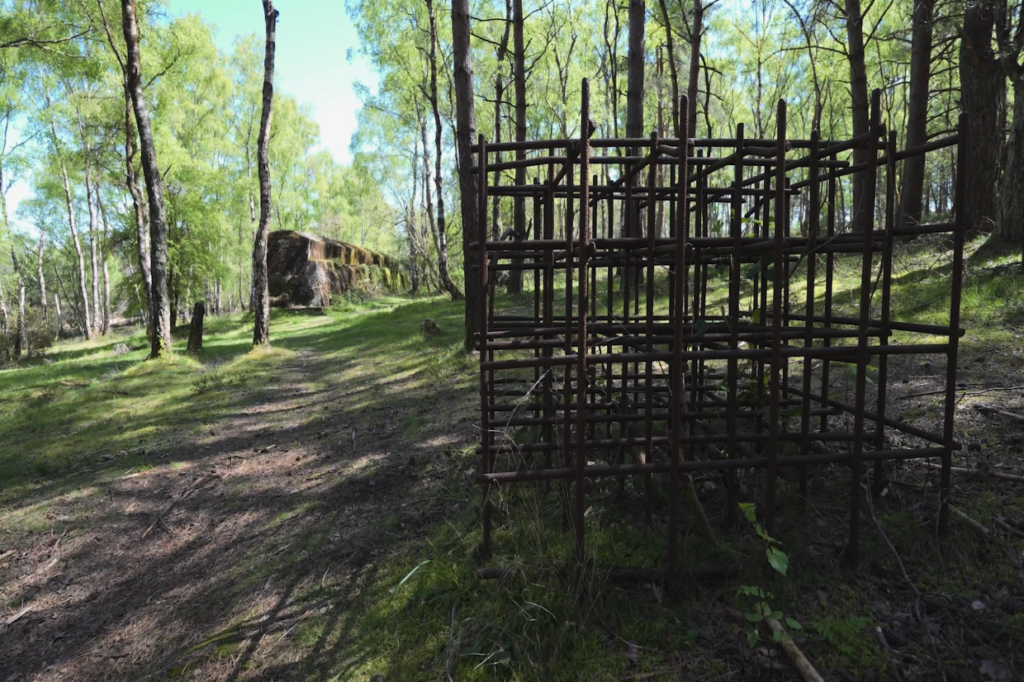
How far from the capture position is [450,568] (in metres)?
2.83

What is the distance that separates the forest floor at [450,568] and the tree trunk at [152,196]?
6187mm

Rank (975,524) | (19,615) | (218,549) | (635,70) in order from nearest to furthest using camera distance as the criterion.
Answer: (975,524)
(19,615)
(218,549)
(635,70)

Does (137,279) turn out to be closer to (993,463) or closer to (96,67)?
(96,67)

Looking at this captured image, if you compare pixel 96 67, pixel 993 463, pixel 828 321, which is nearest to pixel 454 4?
pixel 828 321

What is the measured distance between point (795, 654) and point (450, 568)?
160cm

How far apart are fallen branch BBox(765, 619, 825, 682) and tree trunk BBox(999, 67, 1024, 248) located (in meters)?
7.18

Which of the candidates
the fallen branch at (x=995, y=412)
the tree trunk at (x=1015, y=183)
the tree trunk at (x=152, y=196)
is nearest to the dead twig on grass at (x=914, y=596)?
the fallen branch at (x=995, y=412)

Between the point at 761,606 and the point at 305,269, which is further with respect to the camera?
the point at 305,269

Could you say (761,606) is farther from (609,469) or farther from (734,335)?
(734,335)

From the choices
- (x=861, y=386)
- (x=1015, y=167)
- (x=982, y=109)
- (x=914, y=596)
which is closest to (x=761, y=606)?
(x=914, y=596)

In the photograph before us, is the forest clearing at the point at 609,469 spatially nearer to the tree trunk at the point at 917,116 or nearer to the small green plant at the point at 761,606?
the small green plant at the point at 761,606

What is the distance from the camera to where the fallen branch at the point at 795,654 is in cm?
191

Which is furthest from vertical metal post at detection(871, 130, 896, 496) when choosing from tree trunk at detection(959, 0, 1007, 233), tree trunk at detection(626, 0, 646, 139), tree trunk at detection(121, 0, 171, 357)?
tree trunk at detection(121, 0, 171, 357)

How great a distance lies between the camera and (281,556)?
140 inches
